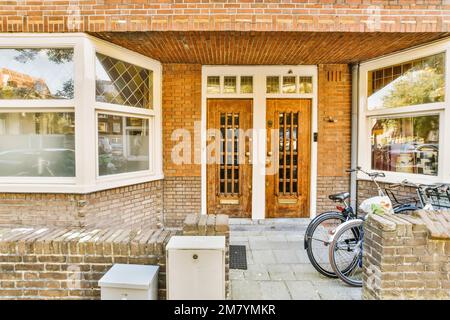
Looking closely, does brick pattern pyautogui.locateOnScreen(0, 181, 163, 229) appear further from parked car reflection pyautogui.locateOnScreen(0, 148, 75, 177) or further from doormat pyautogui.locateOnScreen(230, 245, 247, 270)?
doormat pyautogui.locateOnScreen(230, 245, 247, 270)

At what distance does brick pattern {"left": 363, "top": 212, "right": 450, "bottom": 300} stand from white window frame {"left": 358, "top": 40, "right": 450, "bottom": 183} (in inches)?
104

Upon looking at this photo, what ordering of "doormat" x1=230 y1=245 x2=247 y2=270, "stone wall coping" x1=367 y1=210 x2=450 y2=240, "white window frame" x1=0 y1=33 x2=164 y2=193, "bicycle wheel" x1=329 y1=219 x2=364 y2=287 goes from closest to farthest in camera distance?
"stone wall coping" x1=367 y1=210 x2=450 y2=240 → "bicycle wheel" x1=329 y1=219 x2=364 y2=287 → "doormat" x1=230 y1=245 x2=247 y2=270 → "white window frame" x1=0 y1=33 x2=164 y2=193

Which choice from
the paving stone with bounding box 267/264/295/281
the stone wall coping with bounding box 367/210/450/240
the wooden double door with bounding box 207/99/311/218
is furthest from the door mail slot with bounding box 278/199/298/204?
the stone wall coping with bounding box 367/210/450/240

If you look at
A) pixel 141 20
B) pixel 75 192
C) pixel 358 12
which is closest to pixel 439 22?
pixel 358 12

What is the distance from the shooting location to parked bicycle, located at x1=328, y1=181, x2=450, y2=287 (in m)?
3.36

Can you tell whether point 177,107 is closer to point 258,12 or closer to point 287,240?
point 258,12

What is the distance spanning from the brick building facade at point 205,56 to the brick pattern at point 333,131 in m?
0.02

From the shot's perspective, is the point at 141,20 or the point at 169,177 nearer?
the point at 141,20

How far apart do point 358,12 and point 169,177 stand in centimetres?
419

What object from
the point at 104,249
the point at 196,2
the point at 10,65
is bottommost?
the point at 104,249

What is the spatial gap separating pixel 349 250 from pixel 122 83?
4288 millimetres
